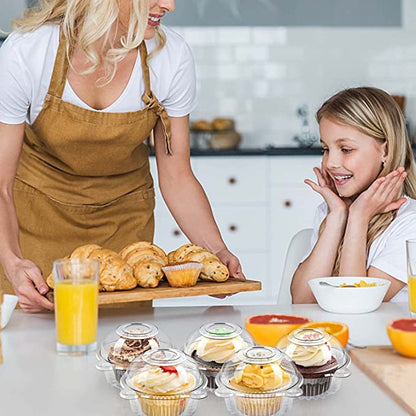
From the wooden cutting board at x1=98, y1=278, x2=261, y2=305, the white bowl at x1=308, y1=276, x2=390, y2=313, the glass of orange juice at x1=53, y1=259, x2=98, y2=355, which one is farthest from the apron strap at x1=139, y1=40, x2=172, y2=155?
the glass of orange juice at x1=53, y1=259, x2=98, y2=355

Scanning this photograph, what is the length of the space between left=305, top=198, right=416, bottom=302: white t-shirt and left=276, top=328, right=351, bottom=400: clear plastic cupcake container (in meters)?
0.71

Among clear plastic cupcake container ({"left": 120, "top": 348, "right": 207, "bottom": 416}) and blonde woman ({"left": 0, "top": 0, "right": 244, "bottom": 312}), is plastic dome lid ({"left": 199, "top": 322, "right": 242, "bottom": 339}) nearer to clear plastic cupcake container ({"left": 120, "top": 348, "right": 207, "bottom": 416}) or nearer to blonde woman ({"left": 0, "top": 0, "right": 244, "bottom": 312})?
clear plastic cupcake container ({"left": 120, "top": 348, "right": 207, "bottom": 416})

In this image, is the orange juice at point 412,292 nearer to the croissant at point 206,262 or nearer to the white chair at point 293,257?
the croissant at point 206,262

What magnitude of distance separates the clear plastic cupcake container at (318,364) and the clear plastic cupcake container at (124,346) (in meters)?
0.18

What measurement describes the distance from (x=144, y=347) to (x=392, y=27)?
3913 millimetres

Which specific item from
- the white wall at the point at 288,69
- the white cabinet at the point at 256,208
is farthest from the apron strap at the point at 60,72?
the white wall at the point at 288,69

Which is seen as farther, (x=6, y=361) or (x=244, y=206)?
(x=244, y=206)

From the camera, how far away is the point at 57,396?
3.62 feet

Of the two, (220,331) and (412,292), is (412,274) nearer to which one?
(412,292)

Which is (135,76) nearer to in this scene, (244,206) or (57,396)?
(57,396)

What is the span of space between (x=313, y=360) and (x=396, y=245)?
87cm

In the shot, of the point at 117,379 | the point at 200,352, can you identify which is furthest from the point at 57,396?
the point at 200,352

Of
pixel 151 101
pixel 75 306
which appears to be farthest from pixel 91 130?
pixel 75 306

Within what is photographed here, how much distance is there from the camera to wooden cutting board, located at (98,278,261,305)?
4.94ft
